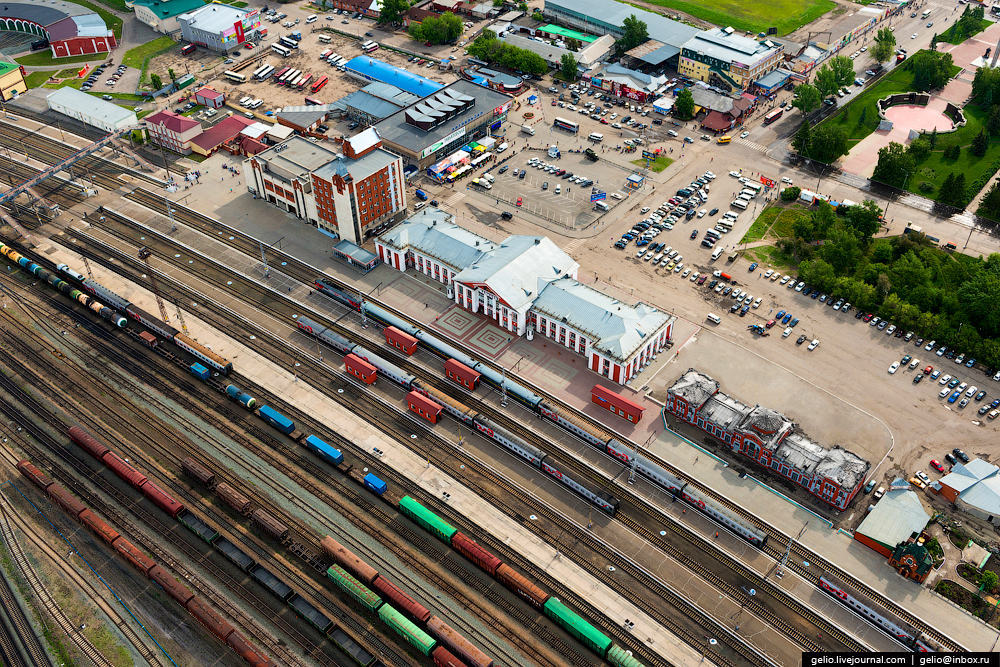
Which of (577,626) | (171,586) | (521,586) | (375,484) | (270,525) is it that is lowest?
(171,586)

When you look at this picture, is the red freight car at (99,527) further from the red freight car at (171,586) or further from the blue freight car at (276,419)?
the blue freight car at (276,419)

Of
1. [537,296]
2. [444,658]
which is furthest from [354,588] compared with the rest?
[537,296]

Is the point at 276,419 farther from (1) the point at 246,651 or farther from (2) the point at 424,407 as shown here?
(1) the point at 246,651

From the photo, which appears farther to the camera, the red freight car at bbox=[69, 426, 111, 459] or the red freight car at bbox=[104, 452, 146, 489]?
the red freight car at bbox=[69, 426, 111, 459]

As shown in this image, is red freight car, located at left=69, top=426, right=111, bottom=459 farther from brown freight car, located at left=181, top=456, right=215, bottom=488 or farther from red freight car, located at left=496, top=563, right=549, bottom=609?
red freight car, located at left=496, top=563, right=549, bottom=609

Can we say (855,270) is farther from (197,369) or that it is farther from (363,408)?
(197,369)

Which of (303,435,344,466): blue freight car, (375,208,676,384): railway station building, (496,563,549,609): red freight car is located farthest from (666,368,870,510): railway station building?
(303,435,344,466): blue freight car
